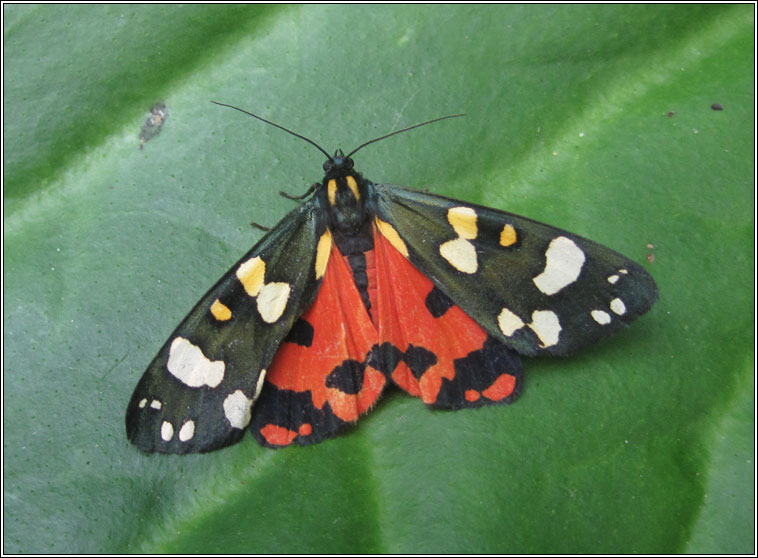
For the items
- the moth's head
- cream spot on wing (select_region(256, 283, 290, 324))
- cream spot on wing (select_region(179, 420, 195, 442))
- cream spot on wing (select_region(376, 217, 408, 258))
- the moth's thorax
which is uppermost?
the moth's head

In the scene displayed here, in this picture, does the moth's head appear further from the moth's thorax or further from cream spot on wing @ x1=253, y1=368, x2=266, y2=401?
cream spot on wing @ x1=253, y1=368, x2=266, y2=401

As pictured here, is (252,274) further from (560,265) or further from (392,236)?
(560,265)

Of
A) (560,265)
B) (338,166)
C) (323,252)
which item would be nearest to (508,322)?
(560,265)

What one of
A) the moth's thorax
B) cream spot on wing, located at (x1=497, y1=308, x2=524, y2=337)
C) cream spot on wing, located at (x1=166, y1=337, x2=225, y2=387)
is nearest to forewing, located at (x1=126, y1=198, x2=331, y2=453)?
cream spot on wing, located at (x1=166, y1=337, x2=225, y2=387)

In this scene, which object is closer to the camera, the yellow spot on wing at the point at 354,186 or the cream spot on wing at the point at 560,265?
the cream spot on wing at the point at 560,265

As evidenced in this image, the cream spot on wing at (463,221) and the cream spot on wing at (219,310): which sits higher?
the cream spot on wing at (463,221)

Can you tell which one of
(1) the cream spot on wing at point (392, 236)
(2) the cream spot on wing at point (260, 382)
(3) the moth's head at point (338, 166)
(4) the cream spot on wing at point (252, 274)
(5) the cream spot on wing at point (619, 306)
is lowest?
(2) the cream spot on wing at point (260, 382)

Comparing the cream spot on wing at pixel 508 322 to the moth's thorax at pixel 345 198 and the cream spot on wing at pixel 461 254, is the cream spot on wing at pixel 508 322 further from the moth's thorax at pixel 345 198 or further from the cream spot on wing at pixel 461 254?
Answer: the moth's thorax at pixel 345 198

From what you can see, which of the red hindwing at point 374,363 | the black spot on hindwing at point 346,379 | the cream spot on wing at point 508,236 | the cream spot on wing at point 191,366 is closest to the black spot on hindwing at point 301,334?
the red hindwing at point 374,363

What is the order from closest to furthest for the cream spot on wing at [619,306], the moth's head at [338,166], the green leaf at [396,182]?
1. the cream spot on wing at [619,306]
2. the green leaf at [396,182]
3. the moth's head at [338,166]
